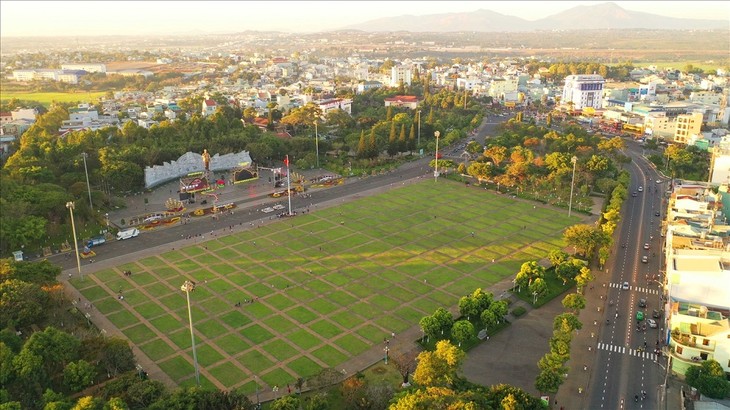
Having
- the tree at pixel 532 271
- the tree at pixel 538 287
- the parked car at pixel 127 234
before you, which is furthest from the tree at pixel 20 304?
the tree at pixel 532 271

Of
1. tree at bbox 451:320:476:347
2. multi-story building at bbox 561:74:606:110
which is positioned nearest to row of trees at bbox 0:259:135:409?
tree at bbox 451:320:476:347

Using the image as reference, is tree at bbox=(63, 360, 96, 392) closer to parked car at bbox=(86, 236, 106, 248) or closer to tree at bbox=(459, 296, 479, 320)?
tree at bbox=(459, 296, 479, 320)

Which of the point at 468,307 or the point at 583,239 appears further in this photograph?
the point at 583,239

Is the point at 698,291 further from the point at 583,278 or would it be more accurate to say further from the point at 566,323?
the point at 566,323

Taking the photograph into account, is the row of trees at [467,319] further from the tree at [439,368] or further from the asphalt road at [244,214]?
the asphalt road at [244,214]

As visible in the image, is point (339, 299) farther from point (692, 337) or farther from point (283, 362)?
point (692, 337)

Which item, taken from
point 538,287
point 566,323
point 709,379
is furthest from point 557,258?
point 709,379
